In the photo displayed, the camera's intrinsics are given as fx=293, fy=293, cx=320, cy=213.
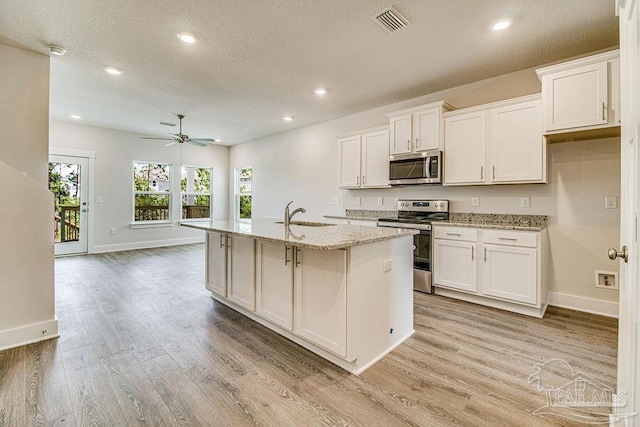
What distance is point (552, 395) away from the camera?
178cm

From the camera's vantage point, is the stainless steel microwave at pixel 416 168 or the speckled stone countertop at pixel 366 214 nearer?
the stainless steel microwave at pixel 416 168

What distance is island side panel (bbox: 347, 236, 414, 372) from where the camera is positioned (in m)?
1.99

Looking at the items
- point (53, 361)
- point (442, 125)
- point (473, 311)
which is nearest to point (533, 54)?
point (442, 125)

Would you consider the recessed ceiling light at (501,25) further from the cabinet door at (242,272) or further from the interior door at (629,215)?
the cabinet door at (242,272)

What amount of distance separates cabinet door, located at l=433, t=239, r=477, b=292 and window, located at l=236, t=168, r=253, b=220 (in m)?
5.51

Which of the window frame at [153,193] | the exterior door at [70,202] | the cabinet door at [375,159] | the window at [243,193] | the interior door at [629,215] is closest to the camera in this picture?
the interior door at [629,215]

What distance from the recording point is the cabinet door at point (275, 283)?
2346 mm

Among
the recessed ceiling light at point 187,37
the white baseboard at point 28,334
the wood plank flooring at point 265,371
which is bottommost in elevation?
the wood plank flooring at point 265,371

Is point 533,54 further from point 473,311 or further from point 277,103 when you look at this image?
point 277,103

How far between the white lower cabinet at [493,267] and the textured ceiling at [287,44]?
1.87 meters

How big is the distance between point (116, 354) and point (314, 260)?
166cm

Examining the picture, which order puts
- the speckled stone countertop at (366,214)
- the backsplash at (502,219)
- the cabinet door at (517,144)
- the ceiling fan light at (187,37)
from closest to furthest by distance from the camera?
the ceiling fan light at (187,37) < the cabinet door at (517,144) < the backsplash at (502,219) < the speckled stone countertop at (366,214)

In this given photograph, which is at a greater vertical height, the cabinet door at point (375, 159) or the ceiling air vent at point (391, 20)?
the ceiling air vent at point (391, 20)

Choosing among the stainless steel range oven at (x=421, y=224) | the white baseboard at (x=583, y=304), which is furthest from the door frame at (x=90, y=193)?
the white baseboard at (x=583, y=304)
